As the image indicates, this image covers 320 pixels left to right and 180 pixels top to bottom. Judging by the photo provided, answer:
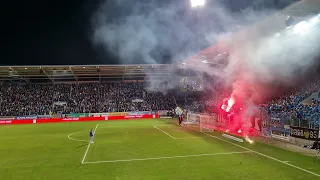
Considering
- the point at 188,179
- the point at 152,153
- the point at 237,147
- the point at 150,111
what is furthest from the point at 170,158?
the point at 150,111

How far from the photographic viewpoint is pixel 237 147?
54.5 ft

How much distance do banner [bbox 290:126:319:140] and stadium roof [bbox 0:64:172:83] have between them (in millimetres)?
31767

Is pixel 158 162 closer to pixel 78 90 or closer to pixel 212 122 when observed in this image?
pixel 212 122

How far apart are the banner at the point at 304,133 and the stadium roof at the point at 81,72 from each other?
31767 millimetres

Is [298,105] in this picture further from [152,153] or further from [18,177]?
[18,177]

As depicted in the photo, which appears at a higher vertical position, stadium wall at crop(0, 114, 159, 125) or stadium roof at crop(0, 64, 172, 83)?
stadium roof at crop(0, 64, 172, 83)

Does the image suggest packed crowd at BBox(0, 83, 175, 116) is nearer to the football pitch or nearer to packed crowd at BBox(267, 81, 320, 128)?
packed crowd at BBox(267, 81, 320, 128)

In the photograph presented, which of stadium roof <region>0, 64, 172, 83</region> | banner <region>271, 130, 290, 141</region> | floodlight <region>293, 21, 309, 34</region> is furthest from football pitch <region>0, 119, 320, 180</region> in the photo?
stadium roof <region>0, 64, 172, 83</region>

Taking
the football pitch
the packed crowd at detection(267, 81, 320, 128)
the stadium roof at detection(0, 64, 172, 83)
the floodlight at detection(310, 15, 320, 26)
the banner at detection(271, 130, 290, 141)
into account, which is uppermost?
the floodlight at detection(310, 15, 320, 26)

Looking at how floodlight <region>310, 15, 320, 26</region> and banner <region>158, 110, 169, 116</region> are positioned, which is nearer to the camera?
floodlight <region>310, 15, 320, 26</region>

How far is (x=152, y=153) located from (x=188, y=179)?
5.34 meters

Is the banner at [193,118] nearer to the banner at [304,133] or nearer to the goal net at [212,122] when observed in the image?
the goal net at [212,122]

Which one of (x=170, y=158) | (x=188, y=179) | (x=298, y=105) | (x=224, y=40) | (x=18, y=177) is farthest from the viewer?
(x=298, y=105)

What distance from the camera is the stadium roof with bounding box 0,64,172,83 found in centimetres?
4916
